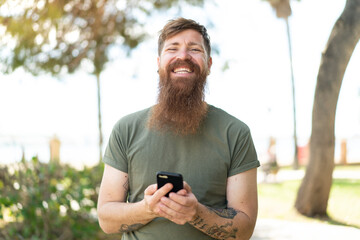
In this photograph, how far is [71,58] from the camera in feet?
39.1

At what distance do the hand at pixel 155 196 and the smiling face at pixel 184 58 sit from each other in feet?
2.45

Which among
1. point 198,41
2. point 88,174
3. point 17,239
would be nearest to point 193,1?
point 88,174

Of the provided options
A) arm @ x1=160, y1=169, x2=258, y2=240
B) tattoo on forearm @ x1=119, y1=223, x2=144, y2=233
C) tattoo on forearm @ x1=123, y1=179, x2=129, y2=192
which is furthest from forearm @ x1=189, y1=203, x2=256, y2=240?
tattoo on forearm @ x1=123, y1=179, x2=129, y2=192

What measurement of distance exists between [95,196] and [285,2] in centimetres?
1550

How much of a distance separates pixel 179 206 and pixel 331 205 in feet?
24.2

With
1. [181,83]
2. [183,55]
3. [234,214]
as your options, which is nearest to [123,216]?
[234,214]

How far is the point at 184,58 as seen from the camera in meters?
2.42

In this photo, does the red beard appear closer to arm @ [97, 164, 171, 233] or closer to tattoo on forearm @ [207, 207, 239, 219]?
arm @ [97, 164, 171, 233]

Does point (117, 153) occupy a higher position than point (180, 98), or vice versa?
point (180, 98)

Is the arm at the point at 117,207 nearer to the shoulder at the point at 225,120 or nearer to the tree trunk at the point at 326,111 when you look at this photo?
the shoulder at the point at 225,120

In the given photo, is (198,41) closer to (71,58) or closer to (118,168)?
(118,168)

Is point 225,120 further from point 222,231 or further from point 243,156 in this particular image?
point 222,231

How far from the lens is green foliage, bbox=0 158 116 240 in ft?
17.5

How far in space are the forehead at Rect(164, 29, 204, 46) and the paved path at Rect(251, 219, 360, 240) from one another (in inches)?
148
